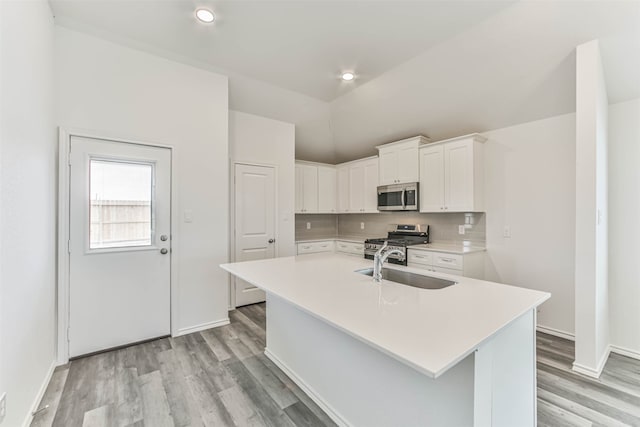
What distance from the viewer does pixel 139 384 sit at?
86.4 inches

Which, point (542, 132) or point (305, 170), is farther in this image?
point (305, 170)

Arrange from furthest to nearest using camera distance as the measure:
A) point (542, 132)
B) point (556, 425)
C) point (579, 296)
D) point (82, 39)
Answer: point (542, 132)
point (82, 39)
point (579, 296)
point (556, 425)

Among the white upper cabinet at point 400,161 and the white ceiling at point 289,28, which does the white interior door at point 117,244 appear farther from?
the white upper cabinet at point 400,161

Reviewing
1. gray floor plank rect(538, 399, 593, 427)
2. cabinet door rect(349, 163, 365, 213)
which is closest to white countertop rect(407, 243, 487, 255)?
cabinet door rect(349, 163, 365, 213)

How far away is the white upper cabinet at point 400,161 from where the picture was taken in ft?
13.2

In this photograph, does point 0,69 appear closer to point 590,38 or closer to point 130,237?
point 130,237

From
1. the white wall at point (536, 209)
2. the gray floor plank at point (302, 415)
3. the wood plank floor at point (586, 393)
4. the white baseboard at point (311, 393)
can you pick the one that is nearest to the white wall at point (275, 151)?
the white baseboard at point (311, 393)

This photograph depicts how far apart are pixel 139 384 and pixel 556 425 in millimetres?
2911

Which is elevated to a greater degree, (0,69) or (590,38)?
(590,38)

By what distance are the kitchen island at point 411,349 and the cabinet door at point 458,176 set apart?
1871 mm

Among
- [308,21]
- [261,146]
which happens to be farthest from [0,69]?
[261,146]

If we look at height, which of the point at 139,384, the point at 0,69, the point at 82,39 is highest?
the point at 82,39

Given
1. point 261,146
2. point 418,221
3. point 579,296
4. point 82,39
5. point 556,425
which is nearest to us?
point 556,425

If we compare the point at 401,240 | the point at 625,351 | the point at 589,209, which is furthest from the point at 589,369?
the point at 401,240
